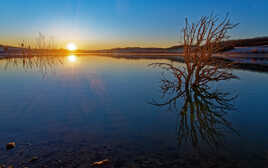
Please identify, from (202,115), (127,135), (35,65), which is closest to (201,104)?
(202,115)

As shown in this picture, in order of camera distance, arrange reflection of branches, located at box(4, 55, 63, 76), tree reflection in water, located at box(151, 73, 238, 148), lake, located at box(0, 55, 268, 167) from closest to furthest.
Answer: lake, located at box(0, 55, 268, 167)
tree reflection in water, located at box(151, 73, 238, 148)
reflection of branches, located at box(4, 55, 63, 76)

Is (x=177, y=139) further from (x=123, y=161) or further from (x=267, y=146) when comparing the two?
(x=267, y=146)

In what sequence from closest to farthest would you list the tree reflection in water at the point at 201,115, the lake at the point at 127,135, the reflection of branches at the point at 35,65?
the lake at the point at 127,135, the tree reflection in water at the point at 201,115, the reflection of branches at the point at 35,65

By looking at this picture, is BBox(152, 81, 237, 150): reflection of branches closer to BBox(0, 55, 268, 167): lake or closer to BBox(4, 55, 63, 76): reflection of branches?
BBox(0, 55, 268, 167): lake

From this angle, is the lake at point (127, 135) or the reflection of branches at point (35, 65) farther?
the reflection of branches at point (35, 65)

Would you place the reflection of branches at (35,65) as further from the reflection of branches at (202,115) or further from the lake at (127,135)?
the reflection of branches at (202,115)

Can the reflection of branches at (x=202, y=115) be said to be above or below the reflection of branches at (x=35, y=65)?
below

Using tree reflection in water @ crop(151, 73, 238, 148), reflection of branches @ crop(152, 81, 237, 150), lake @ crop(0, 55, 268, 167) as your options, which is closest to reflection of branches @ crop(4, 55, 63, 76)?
lake @ crop(0, 55, 268, 167)

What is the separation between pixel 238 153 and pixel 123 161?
214 cm

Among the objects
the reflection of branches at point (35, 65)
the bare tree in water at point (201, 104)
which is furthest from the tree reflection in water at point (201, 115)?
the reflection of branches at point (35, 65)

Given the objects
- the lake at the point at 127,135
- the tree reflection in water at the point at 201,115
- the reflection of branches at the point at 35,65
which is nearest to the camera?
the lake at the point at 127,135

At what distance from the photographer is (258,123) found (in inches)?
170

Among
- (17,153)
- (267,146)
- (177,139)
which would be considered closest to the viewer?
(17,153)

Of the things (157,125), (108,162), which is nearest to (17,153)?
(108,162)
